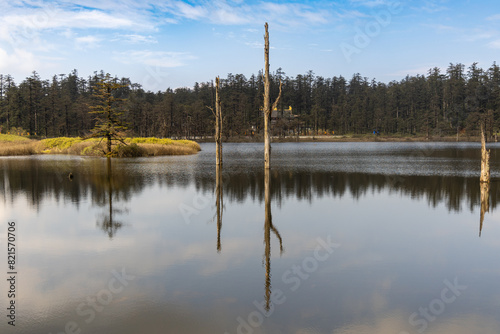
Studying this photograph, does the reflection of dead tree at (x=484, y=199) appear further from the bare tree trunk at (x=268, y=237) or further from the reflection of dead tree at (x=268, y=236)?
the bare tree trunk at (x=268, y=237)

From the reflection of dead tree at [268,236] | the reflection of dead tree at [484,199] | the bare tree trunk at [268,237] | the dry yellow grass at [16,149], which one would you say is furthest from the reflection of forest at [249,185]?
the dry yellow grass at [16,149]

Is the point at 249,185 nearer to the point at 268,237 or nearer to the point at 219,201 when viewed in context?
the point at 219,201

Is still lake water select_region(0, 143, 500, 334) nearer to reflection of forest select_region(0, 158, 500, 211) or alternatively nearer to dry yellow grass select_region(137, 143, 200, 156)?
reflection of forest select_region(0, 158, 500, 211)

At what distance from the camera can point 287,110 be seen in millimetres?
148000

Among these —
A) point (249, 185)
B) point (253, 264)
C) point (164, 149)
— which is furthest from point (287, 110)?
point (253, 264)

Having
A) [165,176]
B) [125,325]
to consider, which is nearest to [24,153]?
[165,176]

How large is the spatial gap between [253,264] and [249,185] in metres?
14.6

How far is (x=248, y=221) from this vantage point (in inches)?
548

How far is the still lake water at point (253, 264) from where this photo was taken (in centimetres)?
652

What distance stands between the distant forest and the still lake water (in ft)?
316

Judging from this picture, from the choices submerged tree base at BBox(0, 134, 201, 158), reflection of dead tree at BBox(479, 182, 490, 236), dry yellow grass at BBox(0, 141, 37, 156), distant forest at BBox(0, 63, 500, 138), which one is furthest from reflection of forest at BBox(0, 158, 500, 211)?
distant forest at BBox(0, 63, 500, 138)

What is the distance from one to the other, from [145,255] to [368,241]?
19.8ft

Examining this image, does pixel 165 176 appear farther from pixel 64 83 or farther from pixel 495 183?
pixel 64 83

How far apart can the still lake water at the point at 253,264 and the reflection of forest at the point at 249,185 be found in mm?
369
